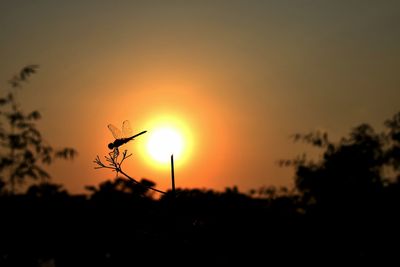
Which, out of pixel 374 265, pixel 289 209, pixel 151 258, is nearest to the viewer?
pixel 151 258

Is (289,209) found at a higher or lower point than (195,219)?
higher

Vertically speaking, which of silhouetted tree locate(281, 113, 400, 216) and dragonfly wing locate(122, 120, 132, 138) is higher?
silhouetted tree locate(281, 113, 400, 216)

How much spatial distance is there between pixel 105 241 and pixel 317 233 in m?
6.65

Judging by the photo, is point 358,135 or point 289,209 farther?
point 358,135

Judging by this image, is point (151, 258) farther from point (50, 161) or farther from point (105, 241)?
point (105, 241)

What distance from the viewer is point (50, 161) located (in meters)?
12.4

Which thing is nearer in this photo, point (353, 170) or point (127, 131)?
point (127, 131)

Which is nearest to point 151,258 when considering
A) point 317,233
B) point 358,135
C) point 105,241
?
point 317,233

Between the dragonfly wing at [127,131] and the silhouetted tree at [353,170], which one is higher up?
the silhouetted tree at [353,170]

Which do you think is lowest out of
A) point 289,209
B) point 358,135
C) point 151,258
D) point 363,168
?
point 151,258

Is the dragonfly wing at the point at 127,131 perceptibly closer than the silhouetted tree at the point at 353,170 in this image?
Yes

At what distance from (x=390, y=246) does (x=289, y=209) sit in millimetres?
5300

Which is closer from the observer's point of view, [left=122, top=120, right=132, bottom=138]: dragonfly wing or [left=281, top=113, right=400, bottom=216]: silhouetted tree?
[left=122, top=120, right=132, bottom=138]: dragonfly wing

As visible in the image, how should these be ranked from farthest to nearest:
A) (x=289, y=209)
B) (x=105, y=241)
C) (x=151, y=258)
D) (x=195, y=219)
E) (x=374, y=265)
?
(x=289, y=209) → (x=105, y=241) → (x=374, y=265) → (x=151, y=258) → (x=195, y=219)
